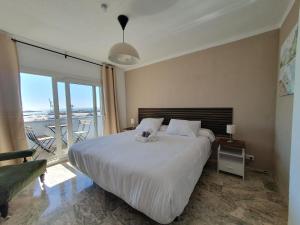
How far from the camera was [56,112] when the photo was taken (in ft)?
9.59

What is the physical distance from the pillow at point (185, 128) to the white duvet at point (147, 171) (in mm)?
483

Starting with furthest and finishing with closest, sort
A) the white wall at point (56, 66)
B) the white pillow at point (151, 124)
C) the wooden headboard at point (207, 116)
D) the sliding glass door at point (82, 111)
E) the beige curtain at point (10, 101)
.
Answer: the sliding glass door at point (82, 111), the white pillow at point (151, 124), the wooden headboard at point (207, 116), the white wall at point (56, 66), the beige curtain at point (10, 101)

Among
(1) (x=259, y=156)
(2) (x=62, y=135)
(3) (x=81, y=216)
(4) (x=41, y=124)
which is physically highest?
(4) (x=41, y=124)

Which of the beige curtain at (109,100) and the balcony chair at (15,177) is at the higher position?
the beige curtain at (109,100)

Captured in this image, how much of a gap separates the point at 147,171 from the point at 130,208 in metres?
0.70

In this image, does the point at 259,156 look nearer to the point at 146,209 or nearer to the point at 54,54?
the point at 146,209

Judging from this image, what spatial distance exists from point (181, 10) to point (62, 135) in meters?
3.33

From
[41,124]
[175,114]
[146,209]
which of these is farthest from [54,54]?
[146,209]

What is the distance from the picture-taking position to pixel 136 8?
1685mm

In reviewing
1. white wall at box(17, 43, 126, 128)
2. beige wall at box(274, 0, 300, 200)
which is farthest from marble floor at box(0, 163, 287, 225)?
white wall at box(17, 43, 126, 128)

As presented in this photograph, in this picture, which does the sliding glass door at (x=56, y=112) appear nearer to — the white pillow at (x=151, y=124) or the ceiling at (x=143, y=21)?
the ceiling at (x=143, y=21)

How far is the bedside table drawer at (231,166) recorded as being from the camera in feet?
7.12

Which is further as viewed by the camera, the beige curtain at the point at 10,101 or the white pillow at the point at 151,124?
the white pillow at the point at 151,124

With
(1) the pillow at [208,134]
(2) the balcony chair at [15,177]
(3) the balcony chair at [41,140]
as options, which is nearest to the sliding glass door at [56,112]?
(3) the balcony chair at [41,140]
